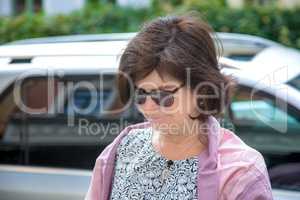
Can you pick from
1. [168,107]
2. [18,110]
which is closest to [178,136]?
[168,107]

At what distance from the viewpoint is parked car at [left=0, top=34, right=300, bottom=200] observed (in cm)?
301

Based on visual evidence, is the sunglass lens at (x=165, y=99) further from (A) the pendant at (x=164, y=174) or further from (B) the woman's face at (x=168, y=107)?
(A) the pendant at (x=164, y=174)

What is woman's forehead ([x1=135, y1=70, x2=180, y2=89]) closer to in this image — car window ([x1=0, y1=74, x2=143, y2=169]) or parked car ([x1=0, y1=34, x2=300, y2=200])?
parked car ([x1=0, y1=34, x2=300, y2=200])

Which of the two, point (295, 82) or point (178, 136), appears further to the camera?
point (295, 82)

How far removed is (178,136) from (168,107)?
9cm

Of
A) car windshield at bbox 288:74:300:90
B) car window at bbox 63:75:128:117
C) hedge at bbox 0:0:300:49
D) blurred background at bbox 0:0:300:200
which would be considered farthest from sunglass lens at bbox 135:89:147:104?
hedge at bbox 0:0:300:49

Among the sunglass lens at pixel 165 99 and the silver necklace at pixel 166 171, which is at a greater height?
the sunglass lens at pixel 165 99

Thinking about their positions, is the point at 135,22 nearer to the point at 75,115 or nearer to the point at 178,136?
the point at 75,115

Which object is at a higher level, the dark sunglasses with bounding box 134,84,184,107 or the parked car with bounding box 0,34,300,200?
the dark sunglasses with bounding box 134,84,184,107

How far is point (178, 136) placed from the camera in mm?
1674

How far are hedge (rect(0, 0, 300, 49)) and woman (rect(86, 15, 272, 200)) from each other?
21.9ft

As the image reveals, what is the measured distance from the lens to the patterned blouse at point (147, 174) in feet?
5.22

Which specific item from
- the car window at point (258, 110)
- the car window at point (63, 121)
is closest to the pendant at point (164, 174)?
the car window at point (258, 110)

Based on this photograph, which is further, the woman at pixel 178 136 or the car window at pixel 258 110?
the car window at pixel 258 110
